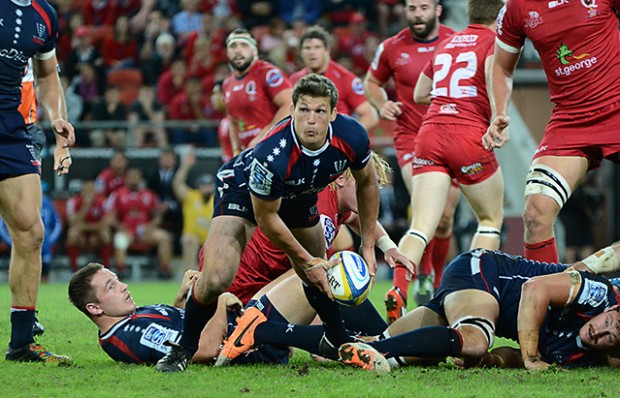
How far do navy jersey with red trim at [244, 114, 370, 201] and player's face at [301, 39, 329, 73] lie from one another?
5.71 m

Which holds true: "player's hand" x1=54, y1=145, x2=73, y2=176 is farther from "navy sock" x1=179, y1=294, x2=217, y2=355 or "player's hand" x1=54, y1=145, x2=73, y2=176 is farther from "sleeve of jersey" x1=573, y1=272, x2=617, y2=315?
"sleeve of jersey" x1=573, y1=272, x2=617, y2=315

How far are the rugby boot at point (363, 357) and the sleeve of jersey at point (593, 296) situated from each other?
1146 millimetres

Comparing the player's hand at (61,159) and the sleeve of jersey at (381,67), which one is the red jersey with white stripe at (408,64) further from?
the player's hand at (61,159)

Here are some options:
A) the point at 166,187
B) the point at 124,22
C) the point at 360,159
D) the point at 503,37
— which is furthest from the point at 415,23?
the point at 124,22

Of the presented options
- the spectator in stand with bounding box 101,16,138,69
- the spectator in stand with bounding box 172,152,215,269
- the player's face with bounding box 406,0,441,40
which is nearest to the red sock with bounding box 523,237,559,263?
the player's face with bounding box 406,0,441,40

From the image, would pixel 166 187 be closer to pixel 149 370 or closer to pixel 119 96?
pixel 119 96

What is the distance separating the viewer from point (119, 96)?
1734 centimetres

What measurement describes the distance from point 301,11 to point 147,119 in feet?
12.7

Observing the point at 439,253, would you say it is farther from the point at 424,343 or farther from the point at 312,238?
Result: the point at 424,343

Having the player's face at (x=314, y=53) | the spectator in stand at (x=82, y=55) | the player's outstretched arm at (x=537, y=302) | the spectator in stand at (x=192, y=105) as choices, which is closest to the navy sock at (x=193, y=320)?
the player's outstretched arm at (x=537, y=302)

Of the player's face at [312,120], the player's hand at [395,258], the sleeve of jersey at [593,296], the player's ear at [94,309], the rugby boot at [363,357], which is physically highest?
the player's face at [312,120]

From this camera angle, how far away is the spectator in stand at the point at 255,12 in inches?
754

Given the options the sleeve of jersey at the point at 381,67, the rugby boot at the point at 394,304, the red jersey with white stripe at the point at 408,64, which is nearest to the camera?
the rugby boot at the point at 394,304

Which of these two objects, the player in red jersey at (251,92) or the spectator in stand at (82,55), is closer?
the player in red jersey at (251,92)
